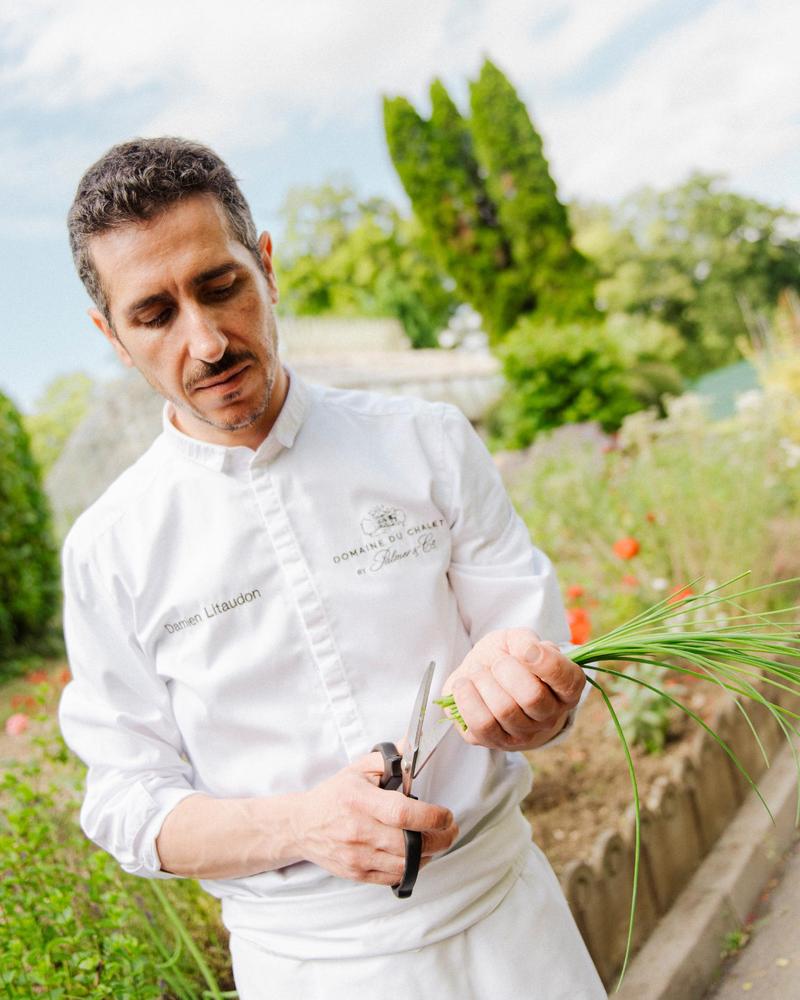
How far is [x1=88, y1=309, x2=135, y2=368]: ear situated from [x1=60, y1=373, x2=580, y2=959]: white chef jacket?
0.16 m

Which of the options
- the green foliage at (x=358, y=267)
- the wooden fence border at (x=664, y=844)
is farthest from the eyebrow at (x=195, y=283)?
the green foliage at (x=358, y=267)

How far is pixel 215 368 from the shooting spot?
4.41 feet

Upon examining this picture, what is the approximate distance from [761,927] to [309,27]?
52.3m

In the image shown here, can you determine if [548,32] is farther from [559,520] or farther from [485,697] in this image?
[485,697]

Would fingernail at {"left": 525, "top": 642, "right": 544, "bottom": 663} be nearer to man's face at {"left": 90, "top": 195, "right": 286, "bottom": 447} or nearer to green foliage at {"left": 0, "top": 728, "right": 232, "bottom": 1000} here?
man's face at {"left": 90, "top": 195, "right": 286, "bottom": 447}

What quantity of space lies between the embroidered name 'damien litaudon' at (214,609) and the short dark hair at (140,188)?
46cm

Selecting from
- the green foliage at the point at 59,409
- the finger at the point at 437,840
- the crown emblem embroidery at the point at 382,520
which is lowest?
the finger at the point at 437,840

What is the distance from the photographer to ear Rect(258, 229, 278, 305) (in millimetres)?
1502

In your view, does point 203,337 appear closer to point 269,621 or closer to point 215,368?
point 215,368

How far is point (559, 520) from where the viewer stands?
5324mm

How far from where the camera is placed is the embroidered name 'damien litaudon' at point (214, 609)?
139 centimetres

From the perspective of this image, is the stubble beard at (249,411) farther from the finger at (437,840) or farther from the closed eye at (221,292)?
the finger at (437,840)

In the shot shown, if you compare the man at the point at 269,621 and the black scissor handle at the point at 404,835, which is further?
the man at the point at 269,621

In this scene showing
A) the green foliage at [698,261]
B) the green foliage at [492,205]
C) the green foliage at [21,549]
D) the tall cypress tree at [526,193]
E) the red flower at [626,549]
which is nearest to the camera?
the red flower at [626,549]
